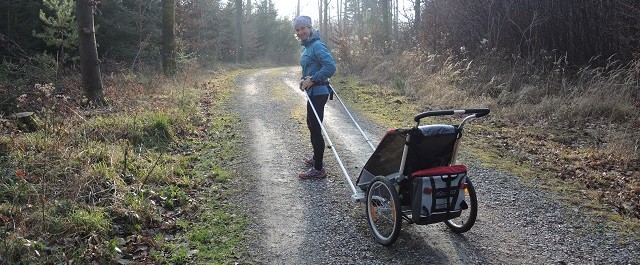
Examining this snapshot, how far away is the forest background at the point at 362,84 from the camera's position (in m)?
5.05

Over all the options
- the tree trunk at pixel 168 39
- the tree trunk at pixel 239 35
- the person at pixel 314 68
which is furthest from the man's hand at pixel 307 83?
the tree trunk at pixel 239 35

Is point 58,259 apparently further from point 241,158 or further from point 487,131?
point 487,131

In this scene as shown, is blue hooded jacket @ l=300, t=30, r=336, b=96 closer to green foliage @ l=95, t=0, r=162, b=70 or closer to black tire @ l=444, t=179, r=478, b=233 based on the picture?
black tire @ l=444, t=179, r=478, b=233

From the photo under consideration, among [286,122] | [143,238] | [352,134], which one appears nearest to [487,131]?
[352,134]

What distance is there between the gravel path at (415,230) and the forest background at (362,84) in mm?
860

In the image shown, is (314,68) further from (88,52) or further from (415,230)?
(88,52)

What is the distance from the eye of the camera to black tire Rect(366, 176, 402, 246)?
13.8ft

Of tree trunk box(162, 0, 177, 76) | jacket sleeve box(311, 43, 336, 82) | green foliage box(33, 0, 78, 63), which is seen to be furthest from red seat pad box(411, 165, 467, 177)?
tree trunk box(162, 0, 177, 76)

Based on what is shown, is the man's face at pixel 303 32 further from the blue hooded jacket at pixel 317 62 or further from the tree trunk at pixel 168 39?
the tree trunk at pixel 168 39

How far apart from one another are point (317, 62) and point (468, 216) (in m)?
2.81

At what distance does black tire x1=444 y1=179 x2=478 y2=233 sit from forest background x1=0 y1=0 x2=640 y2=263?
194 centimetres

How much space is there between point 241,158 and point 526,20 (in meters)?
10.1

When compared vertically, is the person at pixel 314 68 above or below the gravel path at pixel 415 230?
above

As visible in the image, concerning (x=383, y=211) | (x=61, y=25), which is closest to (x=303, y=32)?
(x=383, y=211)
